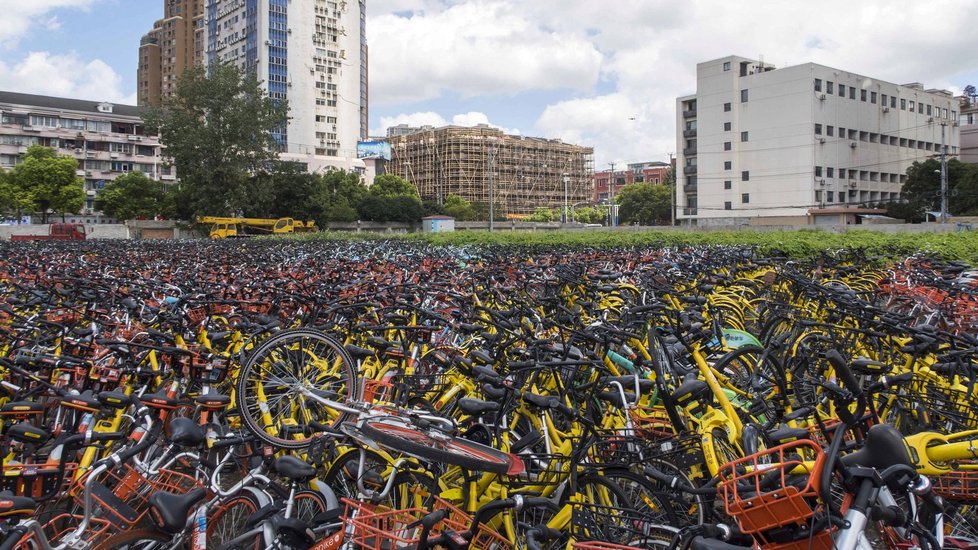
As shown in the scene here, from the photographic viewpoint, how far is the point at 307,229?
4494cm

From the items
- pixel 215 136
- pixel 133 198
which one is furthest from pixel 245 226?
pixel 133 198

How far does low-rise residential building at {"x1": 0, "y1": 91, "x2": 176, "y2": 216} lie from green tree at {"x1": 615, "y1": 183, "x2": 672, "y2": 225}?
4749cm

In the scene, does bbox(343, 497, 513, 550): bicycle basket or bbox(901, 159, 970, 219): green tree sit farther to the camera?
bbox(901, 159, 970, 219): green tree

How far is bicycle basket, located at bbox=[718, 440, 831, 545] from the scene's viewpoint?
1.83 metres

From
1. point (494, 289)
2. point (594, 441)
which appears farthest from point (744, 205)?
point (594, 441)

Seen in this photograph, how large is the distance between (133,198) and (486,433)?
60.1m

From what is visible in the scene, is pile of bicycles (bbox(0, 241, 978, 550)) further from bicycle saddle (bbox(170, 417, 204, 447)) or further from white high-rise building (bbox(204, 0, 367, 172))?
white high-rise building (bbox(204, 0, 367, 172))

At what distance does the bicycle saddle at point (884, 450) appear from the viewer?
63.9 inches

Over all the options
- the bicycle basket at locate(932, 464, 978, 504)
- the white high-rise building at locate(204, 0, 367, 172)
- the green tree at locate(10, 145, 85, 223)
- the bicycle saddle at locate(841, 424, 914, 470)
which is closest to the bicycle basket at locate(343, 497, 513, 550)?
the bicycle saddle at locate(841, 424, 914, 470)

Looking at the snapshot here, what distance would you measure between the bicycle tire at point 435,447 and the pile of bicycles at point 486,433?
0.04 ft

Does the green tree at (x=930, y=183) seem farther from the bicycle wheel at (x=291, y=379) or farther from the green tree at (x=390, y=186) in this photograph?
the bicycle wheel at (x=291, y=379)

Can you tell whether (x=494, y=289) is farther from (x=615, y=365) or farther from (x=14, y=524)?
(x=14, y=524)

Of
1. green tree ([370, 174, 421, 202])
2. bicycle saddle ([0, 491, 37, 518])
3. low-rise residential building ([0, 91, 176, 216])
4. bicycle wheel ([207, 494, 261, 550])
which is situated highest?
low-rise residential building ([0, 91, 176, 216])

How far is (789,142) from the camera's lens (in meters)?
55.4
